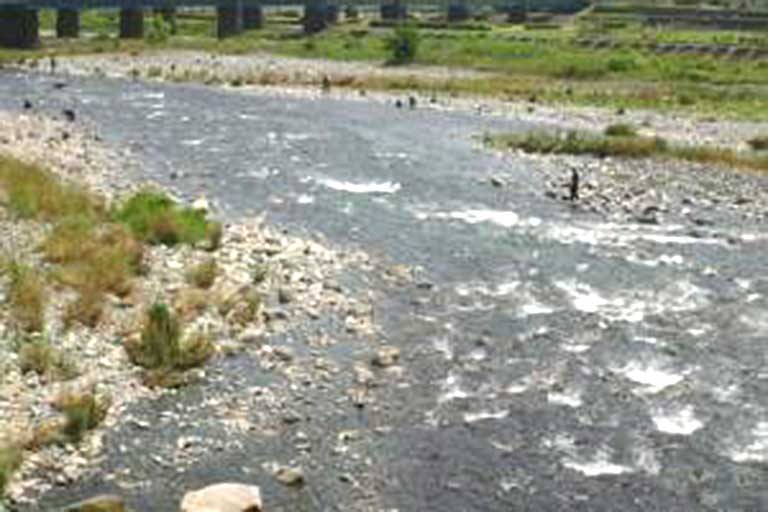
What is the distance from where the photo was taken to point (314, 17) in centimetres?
13375

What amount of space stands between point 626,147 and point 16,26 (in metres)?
72.8

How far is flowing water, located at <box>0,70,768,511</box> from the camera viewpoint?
19.5 m

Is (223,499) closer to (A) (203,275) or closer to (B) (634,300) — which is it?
(A) (203,275)

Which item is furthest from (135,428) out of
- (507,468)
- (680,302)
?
(680,302)

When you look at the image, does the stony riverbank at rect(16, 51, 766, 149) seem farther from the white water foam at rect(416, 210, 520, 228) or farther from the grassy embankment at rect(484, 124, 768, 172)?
the white water foam at rect(416, 210, 520, 228)

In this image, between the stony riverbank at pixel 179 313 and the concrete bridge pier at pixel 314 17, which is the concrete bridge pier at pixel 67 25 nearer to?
the concrete bridge pier at pixel 314 17

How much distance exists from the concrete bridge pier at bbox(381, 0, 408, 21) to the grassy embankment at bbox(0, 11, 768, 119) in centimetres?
575

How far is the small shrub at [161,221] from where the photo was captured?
3281 cm

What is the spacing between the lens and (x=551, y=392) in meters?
→ 23.8

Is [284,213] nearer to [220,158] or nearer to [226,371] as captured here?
[220,158]

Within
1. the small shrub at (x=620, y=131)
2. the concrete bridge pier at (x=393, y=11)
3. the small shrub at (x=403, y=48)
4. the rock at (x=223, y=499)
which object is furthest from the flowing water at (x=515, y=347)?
the concrete bridge pier at (x=393, y=11)

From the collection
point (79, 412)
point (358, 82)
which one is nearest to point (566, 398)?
point (79, 412)

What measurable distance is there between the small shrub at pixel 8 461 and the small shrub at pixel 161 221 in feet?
45.8

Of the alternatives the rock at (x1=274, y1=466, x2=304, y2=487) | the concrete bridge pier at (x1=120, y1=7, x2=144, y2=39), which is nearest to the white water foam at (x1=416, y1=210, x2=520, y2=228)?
the rock at (x1=274, y1=466, x2=304, y2=487)
